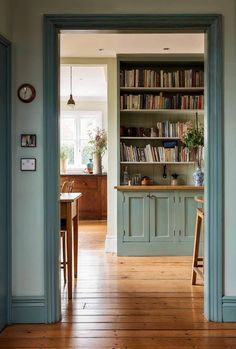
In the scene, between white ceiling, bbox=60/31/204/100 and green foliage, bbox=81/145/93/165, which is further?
green foliage, bbox=81/145/93/165

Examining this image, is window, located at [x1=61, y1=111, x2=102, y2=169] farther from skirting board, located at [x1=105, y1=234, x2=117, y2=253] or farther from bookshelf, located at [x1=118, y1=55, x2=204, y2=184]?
skirting board, located at [x1=105, y1=234, x2=117, y2=253]

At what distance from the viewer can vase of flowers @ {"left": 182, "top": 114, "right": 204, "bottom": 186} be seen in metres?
5.17

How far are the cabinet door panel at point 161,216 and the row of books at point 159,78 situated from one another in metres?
1.55

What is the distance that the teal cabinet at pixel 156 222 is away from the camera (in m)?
5.15

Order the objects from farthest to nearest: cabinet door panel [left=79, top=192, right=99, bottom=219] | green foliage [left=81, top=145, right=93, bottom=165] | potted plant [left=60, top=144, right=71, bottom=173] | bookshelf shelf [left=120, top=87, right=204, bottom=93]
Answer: green foliage [left=81, top=145, right=93, bottom=165] → potted plant [left=60, top=144, right=71, bottom=173] → cabinet door panel [left=79, top=192, right=99, bottom=219] → bookshelf shelf [left=120, top=87, right=204, bottom=93]

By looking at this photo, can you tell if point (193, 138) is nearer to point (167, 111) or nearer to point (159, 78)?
point (167, 111)

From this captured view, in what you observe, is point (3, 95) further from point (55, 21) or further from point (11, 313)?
point (11, 313)

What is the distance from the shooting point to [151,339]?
2672 millimetres

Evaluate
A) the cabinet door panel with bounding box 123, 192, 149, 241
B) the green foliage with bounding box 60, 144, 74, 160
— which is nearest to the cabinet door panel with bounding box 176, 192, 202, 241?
the cabinet door panel with bounding box 123, 192, 149, 241

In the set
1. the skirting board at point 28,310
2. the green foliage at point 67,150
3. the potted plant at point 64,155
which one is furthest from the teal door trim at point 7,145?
the green foliage at point 67,150

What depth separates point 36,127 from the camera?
2959 mm

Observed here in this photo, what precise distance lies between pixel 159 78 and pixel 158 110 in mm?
455

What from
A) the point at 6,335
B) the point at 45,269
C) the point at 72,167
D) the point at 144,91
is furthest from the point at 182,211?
the point at 72,167

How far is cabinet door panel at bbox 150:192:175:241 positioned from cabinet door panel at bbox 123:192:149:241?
0.27ft
